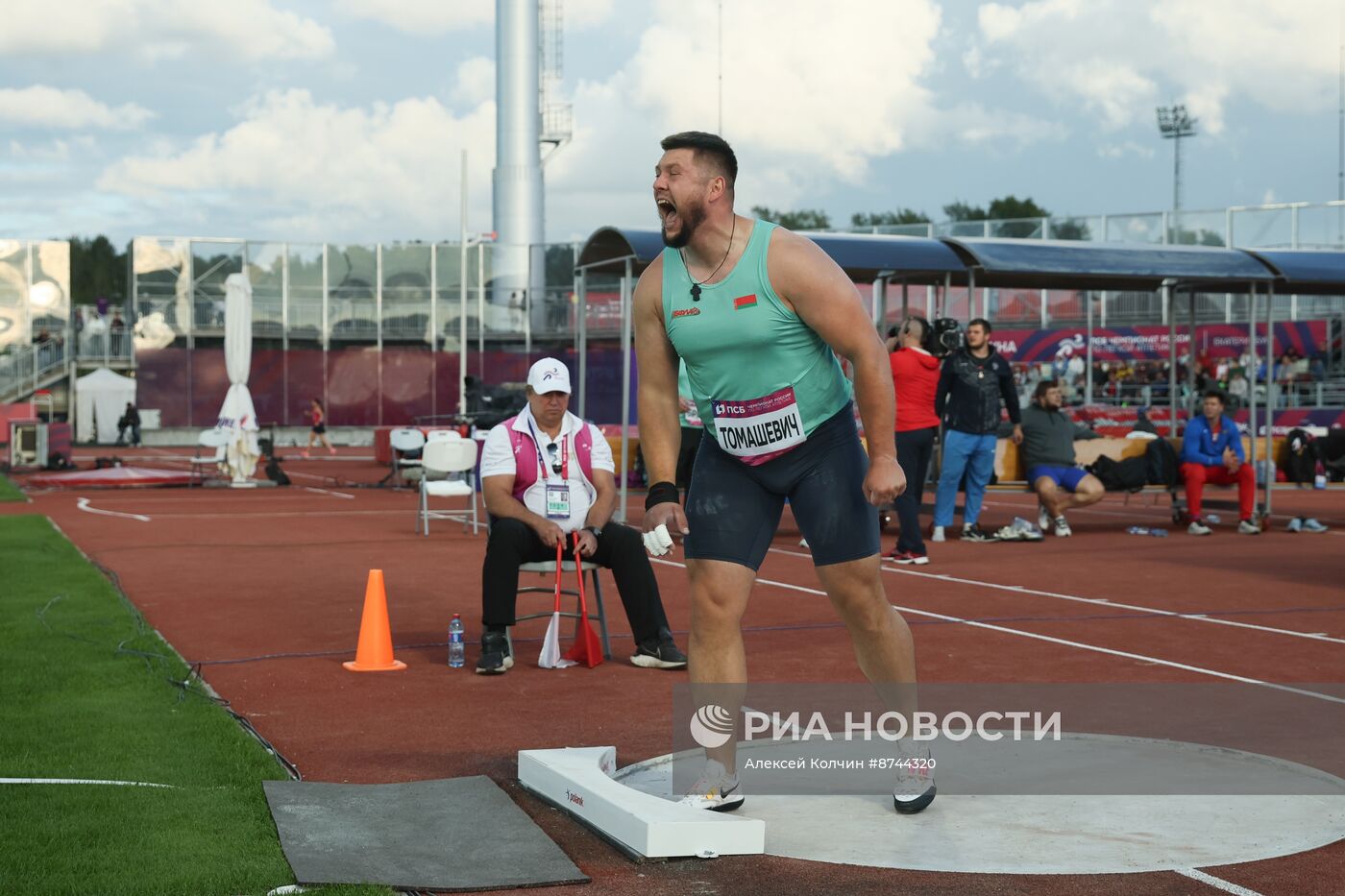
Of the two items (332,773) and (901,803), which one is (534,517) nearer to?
(332,773)

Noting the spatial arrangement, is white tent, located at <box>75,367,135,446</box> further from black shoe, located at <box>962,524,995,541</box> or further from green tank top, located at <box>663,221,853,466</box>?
green tank top, located at <box>663,221,853,466</box>

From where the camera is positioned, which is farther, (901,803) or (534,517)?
(534,517)

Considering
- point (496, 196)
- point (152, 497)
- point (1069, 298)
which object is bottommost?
point (152, 497)

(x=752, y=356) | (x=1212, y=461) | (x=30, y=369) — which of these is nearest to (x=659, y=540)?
(x=752, y=356)

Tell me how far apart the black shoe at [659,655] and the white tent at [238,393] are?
59.9 ft

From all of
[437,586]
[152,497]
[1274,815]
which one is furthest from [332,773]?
[152,497]

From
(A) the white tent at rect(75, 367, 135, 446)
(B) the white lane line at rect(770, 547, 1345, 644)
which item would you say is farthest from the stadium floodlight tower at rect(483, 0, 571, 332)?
(B) the white lane line at rect(770, 547, 1345, 644)

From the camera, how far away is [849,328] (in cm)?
473

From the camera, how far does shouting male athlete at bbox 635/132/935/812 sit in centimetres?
477

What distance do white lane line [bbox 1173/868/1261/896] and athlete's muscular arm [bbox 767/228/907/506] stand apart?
130cm

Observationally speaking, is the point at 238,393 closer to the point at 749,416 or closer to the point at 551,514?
the point at 551,514

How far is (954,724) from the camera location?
21.1ft

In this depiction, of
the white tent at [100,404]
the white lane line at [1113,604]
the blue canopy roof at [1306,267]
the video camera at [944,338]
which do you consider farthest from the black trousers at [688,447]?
the white tent at [100,404]

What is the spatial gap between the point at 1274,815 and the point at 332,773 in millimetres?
3177
